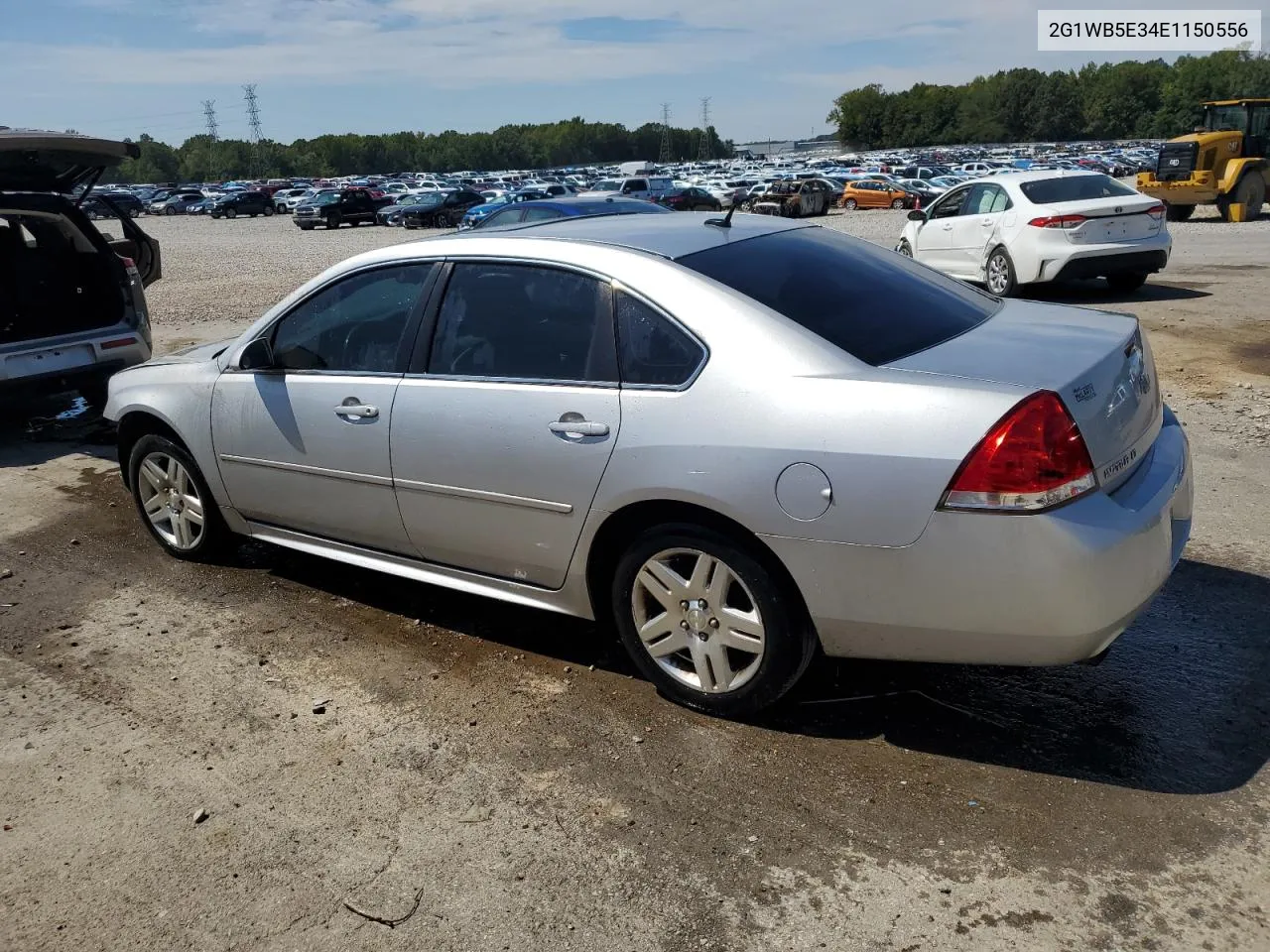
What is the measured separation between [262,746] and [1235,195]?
2525 centimetres

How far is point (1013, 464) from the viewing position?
2875 mm

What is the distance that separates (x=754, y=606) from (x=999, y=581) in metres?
0.74

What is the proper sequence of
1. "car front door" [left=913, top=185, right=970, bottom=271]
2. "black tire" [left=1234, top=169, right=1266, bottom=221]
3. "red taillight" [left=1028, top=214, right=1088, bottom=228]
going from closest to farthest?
"red taillight" [left=1028, top=214, right=1088, bottom=228] < "car front door" [left=913, top=185, right=970, bottom=271] < "black tire" [left=1234, top=169, right=1266, bottom=221]

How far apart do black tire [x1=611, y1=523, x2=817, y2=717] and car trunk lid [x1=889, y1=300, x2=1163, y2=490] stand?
0.74 meters

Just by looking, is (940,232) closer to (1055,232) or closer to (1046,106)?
(1055,232)

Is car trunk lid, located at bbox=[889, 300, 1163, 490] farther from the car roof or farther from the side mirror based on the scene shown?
the side mirror

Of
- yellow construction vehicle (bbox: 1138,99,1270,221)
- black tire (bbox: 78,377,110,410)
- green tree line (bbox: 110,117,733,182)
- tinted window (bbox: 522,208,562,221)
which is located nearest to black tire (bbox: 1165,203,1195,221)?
yellow construction vehicle (bbox: 1138,99,1270,221)

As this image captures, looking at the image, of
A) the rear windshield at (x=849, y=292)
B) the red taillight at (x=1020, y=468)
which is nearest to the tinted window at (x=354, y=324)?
the rear windshield at (x=849, y=292)

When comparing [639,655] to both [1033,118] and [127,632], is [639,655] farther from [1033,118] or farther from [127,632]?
[1033,118]

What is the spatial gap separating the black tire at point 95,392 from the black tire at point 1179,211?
74.9 feet

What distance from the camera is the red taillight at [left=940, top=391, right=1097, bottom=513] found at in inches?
113

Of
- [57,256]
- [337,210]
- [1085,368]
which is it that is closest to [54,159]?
[57,256]

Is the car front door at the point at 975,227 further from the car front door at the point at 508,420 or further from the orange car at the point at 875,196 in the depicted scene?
the orange car at the point at 875,196

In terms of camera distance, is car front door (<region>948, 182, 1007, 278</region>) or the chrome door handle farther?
car front door (<region>948, 182, 1007, 278</region>)
